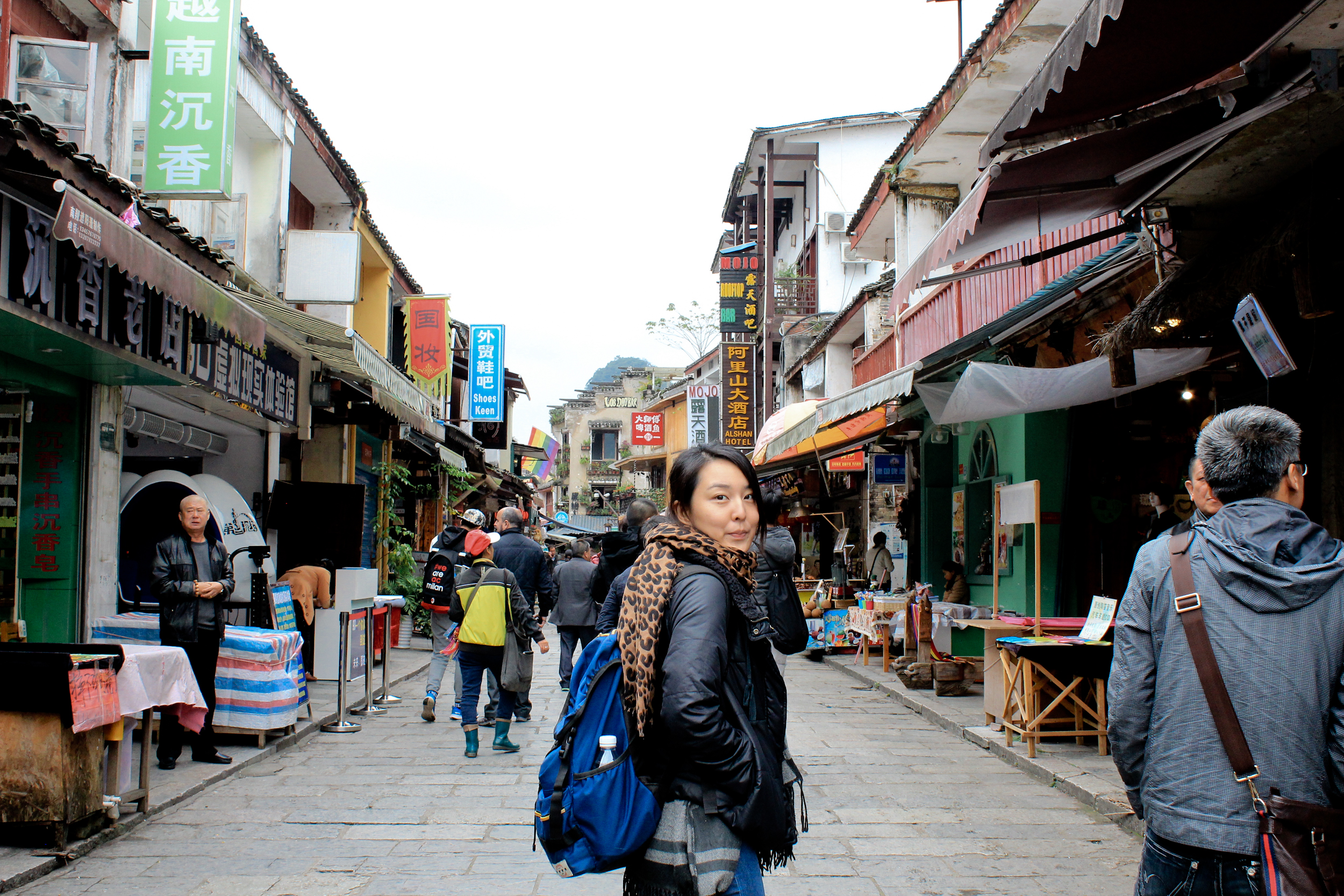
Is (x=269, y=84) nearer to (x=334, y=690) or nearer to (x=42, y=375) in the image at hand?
(x=42, y=375)

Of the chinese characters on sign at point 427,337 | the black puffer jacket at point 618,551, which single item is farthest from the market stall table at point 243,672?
the chinese characters on sign at point 427,337

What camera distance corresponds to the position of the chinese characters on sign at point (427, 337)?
1716 cm

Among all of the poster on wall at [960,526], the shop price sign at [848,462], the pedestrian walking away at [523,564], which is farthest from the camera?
the shop price sign at [848,462]

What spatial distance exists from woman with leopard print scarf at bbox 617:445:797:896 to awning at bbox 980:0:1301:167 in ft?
8.20

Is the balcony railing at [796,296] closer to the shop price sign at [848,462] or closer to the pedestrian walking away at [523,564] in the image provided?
the shop price sign at [848,462]

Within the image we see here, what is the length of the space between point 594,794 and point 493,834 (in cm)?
351

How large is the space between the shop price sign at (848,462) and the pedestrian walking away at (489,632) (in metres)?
10.5

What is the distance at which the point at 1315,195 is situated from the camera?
4.79 meters

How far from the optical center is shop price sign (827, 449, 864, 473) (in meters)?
17.6

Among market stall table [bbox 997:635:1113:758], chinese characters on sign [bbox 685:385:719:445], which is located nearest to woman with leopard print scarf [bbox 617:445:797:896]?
market stall table [bbox 997:635:1113:758]

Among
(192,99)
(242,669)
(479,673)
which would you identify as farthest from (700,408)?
(242,669)

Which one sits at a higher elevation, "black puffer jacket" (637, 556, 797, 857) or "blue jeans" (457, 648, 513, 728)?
"black puffer jacket" (637, 556, 797, 857)

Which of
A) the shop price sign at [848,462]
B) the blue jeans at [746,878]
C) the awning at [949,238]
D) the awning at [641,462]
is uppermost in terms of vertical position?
the awning at [641,462]

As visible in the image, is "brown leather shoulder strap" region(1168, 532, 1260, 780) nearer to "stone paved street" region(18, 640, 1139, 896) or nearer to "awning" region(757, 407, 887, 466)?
"stone paved street" region(18, 640, 1139, 896)
